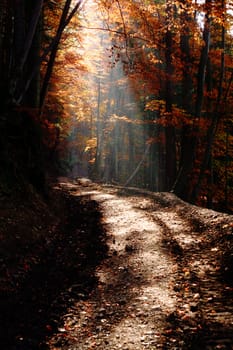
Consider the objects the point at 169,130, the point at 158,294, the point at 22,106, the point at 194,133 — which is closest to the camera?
the point at 158,294

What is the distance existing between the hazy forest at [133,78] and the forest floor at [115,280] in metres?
2.05

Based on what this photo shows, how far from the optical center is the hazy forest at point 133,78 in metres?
11.1

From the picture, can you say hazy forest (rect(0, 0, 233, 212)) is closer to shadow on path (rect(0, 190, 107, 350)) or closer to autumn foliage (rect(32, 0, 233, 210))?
autumn foliage (rect(32, 0, 233, 210))

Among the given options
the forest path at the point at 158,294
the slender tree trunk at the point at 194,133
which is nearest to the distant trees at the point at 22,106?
the forest path at the point at 158,294

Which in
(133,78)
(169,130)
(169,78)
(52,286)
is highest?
(133,78)

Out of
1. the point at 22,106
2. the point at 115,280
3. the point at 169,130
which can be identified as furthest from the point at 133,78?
the point at 115,280

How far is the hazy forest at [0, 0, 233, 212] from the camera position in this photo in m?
11.1

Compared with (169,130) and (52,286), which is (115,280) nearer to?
(52,286)

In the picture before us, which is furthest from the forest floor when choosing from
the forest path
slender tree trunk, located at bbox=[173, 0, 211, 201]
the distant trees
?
slender tree trunk, located at bbox=[173, 0, 211, 201]

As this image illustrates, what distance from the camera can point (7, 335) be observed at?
4727mm

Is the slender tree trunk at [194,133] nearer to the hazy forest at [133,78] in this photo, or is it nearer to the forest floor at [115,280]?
the hazy forest at [133,78]

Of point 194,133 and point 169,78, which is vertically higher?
point 169,78

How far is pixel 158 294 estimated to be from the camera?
20.0 feet

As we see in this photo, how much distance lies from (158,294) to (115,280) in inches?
42.1
